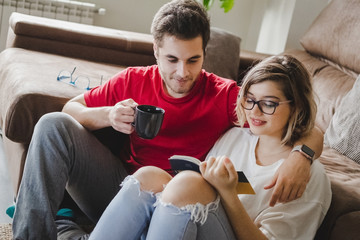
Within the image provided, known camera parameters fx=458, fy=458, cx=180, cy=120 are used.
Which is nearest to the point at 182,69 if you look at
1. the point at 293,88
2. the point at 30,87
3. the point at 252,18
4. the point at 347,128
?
the point at 293,88

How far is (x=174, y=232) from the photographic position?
108cm

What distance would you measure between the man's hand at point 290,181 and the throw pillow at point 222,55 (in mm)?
1319

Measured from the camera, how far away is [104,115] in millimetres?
1490

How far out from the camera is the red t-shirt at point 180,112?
1.57 m

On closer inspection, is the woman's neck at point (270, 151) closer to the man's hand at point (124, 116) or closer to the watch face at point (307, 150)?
the watch face at point (307, 150)

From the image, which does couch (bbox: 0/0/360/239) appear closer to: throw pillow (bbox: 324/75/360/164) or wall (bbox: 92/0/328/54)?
throw pillow (bbox: 324/75/360/164)

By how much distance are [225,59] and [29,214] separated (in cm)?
153

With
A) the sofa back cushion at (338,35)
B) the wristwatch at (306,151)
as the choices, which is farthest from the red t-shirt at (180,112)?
the sofa back cushion at (338,35)

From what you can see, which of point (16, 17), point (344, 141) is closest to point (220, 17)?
point (16, 17)

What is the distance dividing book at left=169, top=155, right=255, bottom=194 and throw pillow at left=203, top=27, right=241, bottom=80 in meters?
1.33

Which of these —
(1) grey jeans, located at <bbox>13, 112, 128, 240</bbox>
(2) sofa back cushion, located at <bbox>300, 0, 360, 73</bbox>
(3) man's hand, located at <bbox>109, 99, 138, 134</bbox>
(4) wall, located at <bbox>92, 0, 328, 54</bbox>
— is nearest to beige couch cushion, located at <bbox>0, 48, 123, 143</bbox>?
(1) grey jeans, located at <bbox>13, 112, 128, 240</bbox>

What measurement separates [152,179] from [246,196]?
27cm

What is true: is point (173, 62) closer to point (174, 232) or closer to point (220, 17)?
point (174, 232)

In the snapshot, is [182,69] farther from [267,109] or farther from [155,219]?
[155,219]
